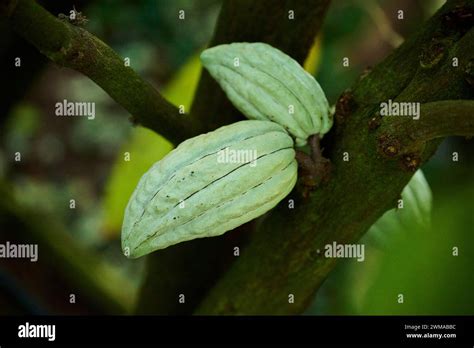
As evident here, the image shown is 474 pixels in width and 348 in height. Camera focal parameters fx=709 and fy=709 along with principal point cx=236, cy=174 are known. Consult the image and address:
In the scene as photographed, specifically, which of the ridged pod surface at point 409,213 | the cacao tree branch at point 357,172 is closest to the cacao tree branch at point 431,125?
the cacao tree branch at point 357,172

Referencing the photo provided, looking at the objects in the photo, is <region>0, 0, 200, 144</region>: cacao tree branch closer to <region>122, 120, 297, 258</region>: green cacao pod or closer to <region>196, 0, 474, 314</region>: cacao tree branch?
<region>122, 120, 297, 258</region>: green cacao pod

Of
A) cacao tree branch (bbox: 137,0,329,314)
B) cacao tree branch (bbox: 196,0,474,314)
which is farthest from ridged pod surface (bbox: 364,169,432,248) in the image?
cacao tree branch (bbox: 137,0,329,314)

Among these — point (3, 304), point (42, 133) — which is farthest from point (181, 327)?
point (42, 133)

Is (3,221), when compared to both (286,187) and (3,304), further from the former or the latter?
(286,187)

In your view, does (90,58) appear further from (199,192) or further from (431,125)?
(431,125)

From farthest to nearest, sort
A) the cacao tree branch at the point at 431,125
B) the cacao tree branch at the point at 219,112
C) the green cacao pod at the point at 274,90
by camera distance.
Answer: the cacao tree branch at the point at 219,112 < the green cacao pod at the point at 274,90 < the cacao tree branch at the point at 431,125

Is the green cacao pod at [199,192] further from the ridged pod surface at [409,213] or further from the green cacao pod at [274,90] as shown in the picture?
the ridged pod surface at [409,213]
